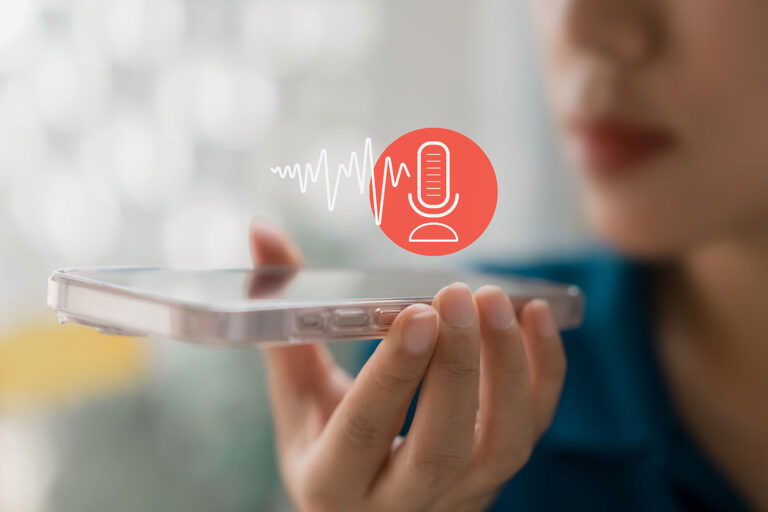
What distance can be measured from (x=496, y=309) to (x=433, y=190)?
0.10 metres

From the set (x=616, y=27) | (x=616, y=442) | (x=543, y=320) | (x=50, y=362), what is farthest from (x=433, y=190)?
(x=50, y=362)

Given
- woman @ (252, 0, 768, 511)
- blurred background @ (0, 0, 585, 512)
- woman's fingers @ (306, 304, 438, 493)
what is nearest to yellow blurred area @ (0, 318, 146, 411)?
blurred background @ (0, 0, 585, 512)

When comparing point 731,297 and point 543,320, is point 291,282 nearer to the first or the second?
point 543,320

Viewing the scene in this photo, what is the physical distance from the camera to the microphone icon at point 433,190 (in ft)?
1.34

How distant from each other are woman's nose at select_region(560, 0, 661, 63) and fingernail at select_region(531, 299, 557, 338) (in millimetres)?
218

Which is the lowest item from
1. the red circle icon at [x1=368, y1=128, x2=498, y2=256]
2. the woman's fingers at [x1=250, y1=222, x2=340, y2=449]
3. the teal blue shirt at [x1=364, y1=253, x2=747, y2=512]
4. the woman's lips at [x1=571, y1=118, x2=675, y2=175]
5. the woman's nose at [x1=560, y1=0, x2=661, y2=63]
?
the teal blue shirt at [x1=364, y1=253, x2=747, y2=512]

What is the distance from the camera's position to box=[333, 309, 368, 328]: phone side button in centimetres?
32

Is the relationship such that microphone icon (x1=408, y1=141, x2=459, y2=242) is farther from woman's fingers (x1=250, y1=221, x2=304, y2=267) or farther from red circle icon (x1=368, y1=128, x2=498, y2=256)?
woman's fingers (x1=250, y1=221, x2=304, y2=267)

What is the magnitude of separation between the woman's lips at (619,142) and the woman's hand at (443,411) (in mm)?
188

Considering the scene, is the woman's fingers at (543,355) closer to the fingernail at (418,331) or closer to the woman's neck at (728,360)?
the fingernail at (418,331)

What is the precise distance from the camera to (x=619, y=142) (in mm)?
507

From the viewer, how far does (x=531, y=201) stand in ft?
2.68

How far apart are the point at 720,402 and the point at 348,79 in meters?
0.56

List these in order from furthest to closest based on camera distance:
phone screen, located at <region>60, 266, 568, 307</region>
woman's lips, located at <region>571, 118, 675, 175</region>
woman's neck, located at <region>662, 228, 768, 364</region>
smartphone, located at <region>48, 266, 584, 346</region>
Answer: woman's neck, located at <region>662, 228, 768, 364</region>
woman's lips, located at <region>571, 118, 675, 175</region>
phone screen, located at <region>60, 266, 568, 307</region>
smartphone, located at <region>48, 266, 584, 346</region>
